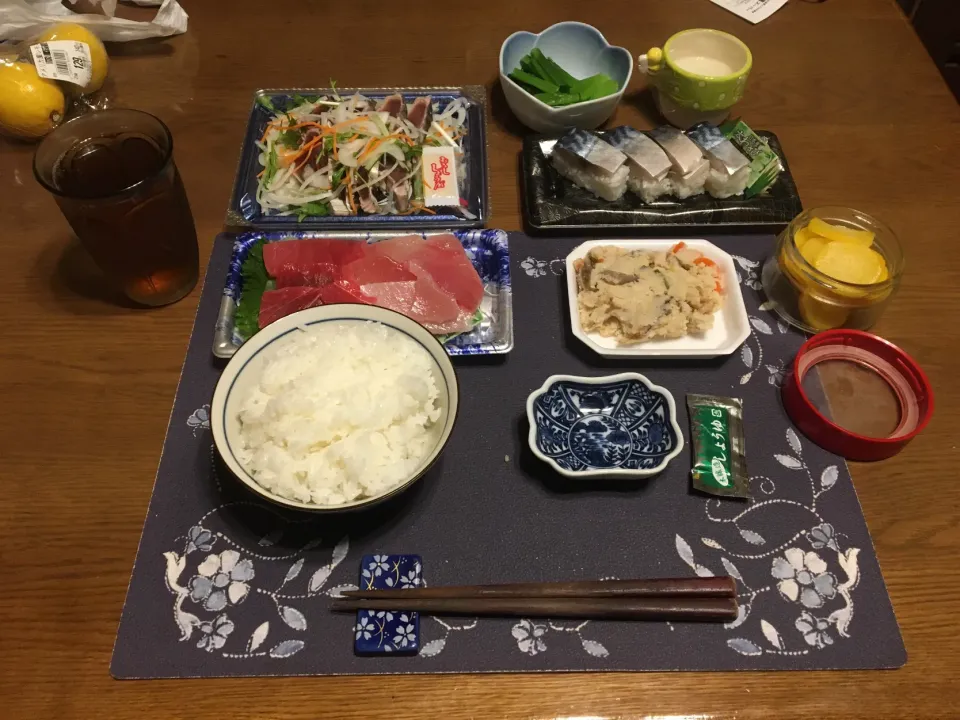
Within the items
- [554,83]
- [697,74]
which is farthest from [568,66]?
[697,74]

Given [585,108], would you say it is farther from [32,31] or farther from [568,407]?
[32,31]

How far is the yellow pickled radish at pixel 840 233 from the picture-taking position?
170 centimetres

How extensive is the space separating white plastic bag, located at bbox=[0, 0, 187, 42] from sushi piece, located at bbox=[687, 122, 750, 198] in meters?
2.01

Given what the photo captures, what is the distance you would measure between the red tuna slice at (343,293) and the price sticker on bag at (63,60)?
4.15ft

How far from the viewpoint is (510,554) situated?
4.41 ft

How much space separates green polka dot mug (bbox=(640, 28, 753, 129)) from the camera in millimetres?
2014

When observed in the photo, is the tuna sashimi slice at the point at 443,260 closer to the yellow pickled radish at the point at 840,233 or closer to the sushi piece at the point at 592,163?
the sushi piece at the point at 592,163

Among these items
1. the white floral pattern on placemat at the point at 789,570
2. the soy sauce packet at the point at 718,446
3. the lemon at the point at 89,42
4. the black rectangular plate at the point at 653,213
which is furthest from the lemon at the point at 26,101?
the white floral pattern on placemat at the point at 789,570

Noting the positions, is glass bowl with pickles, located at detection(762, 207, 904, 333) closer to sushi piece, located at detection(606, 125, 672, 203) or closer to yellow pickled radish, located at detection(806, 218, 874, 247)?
yellow pickled radish, located at detection(806, 218, 874, 247)

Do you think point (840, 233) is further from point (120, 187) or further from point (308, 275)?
point (120, 187)

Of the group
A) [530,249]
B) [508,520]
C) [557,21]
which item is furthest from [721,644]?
[557,21]

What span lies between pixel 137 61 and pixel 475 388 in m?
1.96

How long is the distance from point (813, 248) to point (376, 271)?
1190 mm

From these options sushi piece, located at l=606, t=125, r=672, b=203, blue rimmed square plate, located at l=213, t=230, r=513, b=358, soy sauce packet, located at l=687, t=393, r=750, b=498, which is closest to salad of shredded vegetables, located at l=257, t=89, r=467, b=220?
blue rimmed square plate, located at l=213, t=230, r=513, b=358
